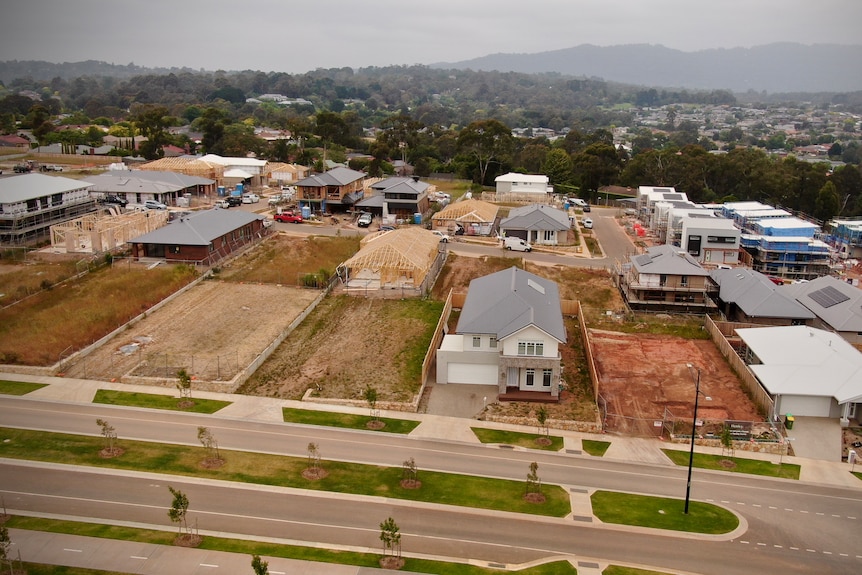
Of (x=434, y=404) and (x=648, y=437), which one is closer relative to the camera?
(x=648, y=437)

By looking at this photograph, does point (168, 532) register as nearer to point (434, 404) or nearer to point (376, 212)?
point (434, 404)

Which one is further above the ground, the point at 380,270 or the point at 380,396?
the point at 380,270

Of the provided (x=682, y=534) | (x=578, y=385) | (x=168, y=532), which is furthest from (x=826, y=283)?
(x=168, y=532)

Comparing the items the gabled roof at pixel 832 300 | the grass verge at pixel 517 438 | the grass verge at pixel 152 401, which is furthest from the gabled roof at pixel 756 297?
the grass verge at pixel 152 401

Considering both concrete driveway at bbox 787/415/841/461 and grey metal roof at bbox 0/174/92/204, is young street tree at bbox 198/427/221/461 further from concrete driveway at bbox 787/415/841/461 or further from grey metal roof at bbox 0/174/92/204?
grey metal roof at bbox 0/174/92/204

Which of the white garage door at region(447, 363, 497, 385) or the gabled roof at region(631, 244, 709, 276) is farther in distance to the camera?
the gabled roof at region(631, 244, 709, 276)

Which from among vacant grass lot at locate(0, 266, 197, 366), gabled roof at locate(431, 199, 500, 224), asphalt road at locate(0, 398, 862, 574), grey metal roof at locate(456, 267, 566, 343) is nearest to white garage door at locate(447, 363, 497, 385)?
grey metal roof at locate(456, 267, 566, 343)

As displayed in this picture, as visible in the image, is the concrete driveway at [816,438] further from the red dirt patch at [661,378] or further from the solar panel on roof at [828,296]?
the solar panel on roof at [828,296]
